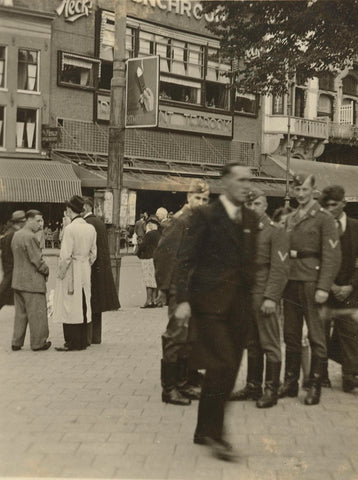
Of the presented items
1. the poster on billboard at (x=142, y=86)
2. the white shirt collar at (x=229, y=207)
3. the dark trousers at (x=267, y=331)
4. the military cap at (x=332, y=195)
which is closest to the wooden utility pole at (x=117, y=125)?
the poster on billboard at (x=142, y=86)

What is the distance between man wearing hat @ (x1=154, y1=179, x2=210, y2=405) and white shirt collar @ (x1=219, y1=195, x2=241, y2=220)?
1.24 meters

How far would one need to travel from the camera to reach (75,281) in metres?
9.23

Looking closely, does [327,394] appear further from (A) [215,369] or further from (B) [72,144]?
(B) [72,144]

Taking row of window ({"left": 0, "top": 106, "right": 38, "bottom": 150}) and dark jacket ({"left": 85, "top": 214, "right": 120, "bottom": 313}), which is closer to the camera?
dark jacket ({"left": 85, "top": 214, "right": 120, "bottom": 313})

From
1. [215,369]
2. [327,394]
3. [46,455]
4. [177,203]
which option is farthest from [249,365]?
[177,203]

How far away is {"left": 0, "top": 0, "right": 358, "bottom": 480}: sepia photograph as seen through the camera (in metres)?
5.14

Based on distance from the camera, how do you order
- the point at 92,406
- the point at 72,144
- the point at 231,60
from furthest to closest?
the point at 72,144 → the point at 231,60 → the point at 92,406

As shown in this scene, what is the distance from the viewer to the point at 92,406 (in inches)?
252

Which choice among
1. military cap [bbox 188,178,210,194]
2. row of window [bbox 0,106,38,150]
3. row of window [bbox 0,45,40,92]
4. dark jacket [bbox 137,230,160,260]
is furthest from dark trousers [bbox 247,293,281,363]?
row of window [bbox 0,45,40,92]

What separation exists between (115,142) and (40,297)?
423 centimetres

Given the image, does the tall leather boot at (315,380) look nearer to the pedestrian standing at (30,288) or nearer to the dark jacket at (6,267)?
the pedestrian standing at (30,288)

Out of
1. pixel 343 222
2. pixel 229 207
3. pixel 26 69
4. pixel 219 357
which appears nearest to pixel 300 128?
pixel 343 222

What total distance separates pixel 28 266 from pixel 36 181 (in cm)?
1772

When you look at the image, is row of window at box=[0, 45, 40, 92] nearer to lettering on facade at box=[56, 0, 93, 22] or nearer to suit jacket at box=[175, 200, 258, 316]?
lettering on facade at box=[56, 0, 93, 22]
